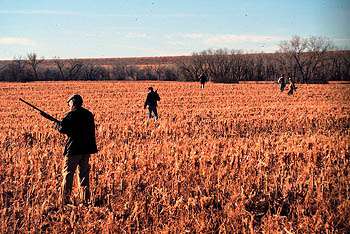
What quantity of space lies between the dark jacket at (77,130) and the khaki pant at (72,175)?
133 millimetres

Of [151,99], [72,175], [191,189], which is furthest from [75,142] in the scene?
[151,99]

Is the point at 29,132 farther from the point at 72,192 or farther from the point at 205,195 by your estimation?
the point at 205,195

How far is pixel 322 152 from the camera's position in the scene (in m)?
10.8

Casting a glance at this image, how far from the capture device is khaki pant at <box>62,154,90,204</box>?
7.36 m

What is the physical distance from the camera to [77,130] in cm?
739

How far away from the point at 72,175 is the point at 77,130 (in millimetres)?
787

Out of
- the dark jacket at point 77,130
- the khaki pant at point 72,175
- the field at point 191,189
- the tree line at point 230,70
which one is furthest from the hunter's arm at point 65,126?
the tree line at point 230,70

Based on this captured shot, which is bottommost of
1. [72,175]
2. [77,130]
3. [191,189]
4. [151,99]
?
[191,189]

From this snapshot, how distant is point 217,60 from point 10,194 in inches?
3377

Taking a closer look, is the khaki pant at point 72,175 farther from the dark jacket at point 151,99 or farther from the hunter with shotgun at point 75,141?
the dark jacket at point 151,99

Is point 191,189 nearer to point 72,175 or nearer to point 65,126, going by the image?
point 72,175

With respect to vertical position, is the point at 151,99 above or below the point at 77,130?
below

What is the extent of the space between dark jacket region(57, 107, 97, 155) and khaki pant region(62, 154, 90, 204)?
0.13 meters

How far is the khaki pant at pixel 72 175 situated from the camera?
7361mm
